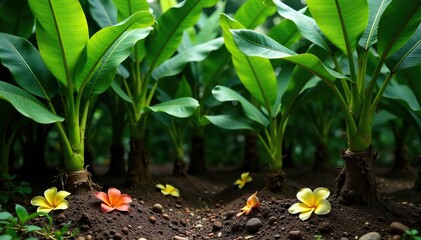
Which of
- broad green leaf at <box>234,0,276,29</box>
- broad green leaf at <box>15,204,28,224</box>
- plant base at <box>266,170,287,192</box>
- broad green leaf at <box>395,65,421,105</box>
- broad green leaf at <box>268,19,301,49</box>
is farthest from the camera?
broad green leaf at <box>234,0,276,29</box>

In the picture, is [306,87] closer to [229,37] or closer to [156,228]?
[229,37]

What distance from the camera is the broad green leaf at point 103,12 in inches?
89.1

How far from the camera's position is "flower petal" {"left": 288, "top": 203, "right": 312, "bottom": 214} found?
5.36ft

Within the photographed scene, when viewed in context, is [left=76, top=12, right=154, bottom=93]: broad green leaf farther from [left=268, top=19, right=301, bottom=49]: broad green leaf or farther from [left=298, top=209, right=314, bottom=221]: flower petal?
[left=298, top=209, right=314, bottom=221]: flower petal

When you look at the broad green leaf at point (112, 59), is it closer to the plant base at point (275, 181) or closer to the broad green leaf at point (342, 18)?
the broad green leaf at point (342, 18)

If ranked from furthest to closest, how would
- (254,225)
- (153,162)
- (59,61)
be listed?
(153,162) < (59,61) < (254,225)

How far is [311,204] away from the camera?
5.39 ft

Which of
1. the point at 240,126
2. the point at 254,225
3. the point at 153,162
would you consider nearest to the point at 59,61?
the point at 240,126

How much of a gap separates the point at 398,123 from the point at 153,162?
2.12 m

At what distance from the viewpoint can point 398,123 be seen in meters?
3.09

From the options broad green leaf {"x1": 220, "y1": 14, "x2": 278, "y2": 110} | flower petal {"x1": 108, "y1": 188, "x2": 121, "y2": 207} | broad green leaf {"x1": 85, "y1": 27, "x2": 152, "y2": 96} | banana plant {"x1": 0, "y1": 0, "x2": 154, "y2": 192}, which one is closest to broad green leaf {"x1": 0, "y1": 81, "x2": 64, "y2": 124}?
banana plant {"x1": 0, "y1": 0, "x2": 154, "y2": 192}

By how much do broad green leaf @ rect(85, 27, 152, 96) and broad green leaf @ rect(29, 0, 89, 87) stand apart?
0.30ft

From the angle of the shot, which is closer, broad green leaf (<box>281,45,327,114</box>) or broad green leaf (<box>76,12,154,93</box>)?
broad green leaf (<box>76,12,154,93</box>)

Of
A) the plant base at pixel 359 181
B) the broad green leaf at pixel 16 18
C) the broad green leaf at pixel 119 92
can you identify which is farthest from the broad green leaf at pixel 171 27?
the plant base at pixel 359 181
